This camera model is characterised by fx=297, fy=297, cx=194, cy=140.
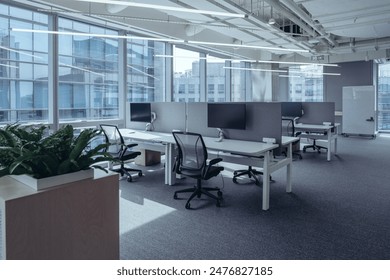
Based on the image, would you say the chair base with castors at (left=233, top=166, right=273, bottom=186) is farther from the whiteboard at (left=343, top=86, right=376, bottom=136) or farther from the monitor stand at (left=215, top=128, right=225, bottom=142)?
the whiteboard at (left=343, top=86, right=376, bottom=136)

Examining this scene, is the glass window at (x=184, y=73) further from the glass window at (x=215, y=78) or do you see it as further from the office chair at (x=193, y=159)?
the office chair at (x=193, y=159)

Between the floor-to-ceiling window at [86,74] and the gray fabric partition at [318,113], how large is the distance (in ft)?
14.7

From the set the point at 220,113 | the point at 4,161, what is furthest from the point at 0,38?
the point at 4,161

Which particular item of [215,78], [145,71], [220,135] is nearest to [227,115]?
[220,135]

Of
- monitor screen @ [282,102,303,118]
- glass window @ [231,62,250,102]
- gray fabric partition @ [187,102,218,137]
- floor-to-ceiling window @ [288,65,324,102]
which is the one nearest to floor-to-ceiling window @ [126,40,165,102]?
gray fabric partition @ [187,102,218,137]

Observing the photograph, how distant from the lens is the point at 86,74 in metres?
6.12

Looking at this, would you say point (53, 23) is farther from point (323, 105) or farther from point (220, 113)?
point (323, 105)

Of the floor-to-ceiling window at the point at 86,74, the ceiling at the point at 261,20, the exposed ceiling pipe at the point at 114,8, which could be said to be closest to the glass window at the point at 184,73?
the ceiling at the point at 261,20

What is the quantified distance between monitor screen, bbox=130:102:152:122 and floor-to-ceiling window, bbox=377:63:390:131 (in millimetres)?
9259

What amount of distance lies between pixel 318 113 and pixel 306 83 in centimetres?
526

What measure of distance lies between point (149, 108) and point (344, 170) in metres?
3.82

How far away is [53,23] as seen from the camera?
504 cm

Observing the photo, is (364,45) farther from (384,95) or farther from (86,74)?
(86,74)

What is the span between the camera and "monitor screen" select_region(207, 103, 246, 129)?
13.5ft
